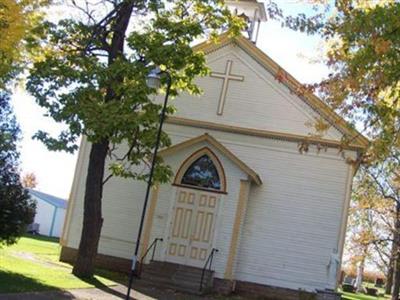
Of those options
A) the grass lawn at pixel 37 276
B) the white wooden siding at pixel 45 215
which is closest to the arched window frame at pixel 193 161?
the grass lawn at pixel 37 276

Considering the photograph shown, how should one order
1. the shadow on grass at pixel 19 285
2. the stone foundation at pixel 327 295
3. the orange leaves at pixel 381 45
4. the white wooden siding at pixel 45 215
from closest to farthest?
the orange leaves at pixel 381 45 → the shadow on grass at pixel 19 285 → the stone foundation at pixel 327 295 → the white wooden siding at pixel 45 215

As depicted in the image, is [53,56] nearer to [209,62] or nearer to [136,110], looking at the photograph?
[136,110]

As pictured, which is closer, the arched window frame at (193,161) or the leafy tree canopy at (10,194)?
the leafy tree canopy at (10,194)

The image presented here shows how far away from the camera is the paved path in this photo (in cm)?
1282

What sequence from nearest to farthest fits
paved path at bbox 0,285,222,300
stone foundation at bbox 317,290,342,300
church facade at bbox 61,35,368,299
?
paved path at bbox 0,285,222,300 < stone foundation at bbox 317,290,342,300 < church facade at bbox 61,35,368,299

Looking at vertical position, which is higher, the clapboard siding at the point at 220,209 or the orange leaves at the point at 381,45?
the orange leaves at the point at 381,45

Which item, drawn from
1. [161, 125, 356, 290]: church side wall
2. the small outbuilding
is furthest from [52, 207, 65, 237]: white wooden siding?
[161, 125, 356, 290]: church side wall

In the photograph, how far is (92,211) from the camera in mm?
18531

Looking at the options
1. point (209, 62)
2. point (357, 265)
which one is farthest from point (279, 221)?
point (357, 265)

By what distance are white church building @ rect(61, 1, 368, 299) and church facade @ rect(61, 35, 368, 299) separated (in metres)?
0.03

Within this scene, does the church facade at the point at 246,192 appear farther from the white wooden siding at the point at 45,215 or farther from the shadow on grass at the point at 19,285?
the white wooden siding at the point at 45,215

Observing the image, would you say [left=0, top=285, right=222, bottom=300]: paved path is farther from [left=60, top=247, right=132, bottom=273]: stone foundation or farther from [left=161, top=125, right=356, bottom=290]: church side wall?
[left=60, top=247, right=132, bottom=273]: stone foundation

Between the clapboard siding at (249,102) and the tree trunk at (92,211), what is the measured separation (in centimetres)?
535

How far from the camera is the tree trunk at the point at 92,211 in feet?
60.1
